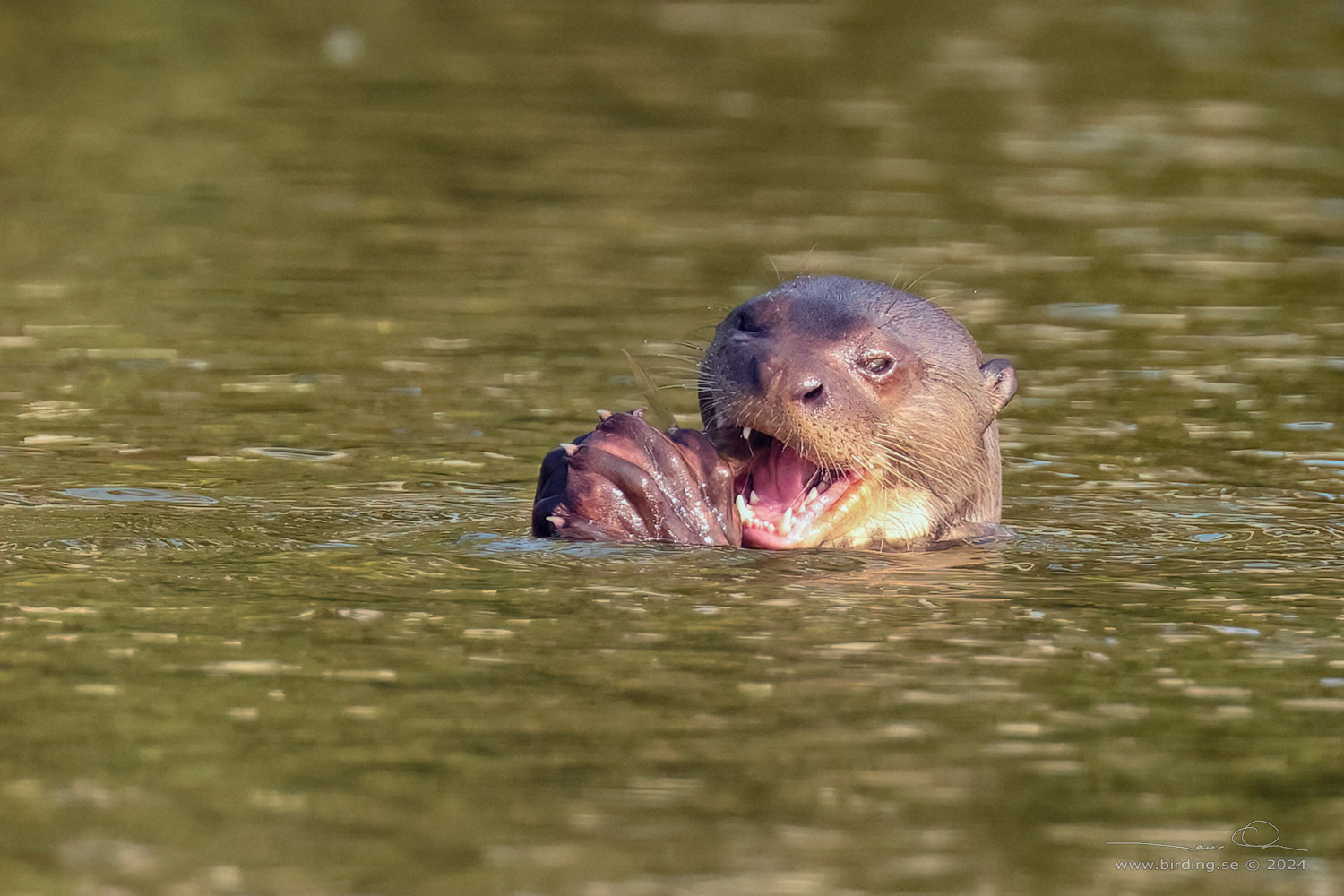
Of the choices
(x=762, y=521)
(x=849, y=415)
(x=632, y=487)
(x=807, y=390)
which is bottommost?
(x=762, y=521)

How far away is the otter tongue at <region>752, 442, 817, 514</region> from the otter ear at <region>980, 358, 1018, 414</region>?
0.87 meters

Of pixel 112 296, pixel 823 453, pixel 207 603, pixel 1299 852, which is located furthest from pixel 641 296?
pixel 1299 852

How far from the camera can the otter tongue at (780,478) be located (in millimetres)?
8062

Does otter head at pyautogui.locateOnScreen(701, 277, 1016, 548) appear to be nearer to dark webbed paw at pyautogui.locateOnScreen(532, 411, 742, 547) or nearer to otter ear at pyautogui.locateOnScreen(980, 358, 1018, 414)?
otter ear at pyautogui.locateOnScreen(980, 358, 1018, 414)

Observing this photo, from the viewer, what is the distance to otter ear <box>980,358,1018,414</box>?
873 cm

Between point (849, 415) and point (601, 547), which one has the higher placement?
point (849, 415)

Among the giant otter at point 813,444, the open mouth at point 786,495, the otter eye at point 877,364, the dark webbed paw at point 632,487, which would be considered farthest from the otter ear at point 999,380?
the dark webbed paw at point 632,487

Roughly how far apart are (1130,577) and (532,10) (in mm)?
17680

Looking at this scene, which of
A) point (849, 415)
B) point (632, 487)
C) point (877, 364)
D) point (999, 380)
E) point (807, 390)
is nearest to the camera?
point (632, 487)

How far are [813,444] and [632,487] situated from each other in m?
0.60

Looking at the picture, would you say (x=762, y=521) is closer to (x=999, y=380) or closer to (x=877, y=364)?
(x=877, y=364)

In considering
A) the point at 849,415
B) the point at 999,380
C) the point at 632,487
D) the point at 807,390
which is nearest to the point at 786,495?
the point at 849,415

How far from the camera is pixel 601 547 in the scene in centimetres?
759

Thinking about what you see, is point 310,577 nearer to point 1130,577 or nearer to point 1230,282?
point 1130,577
